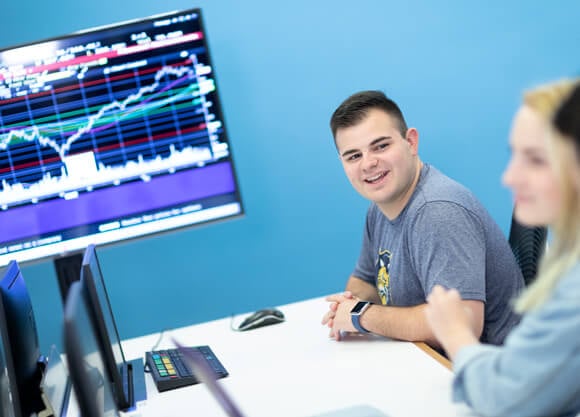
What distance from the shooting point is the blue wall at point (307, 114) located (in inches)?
120

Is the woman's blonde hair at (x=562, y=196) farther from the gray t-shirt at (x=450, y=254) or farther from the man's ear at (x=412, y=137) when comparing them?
the man's ear at (x=412, y=137)

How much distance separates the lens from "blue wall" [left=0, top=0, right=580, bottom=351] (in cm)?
305

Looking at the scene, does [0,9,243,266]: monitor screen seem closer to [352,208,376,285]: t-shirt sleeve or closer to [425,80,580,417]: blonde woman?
[352,208,376,285]: t-shirt sleeve

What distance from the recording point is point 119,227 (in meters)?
2.62

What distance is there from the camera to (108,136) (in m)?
2.61

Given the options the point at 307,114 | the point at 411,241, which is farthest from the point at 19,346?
the point at 307,114

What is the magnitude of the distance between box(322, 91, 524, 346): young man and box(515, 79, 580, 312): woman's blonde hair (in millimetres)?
663

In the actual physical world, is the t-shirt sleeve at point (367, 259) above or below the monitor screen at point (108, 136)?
below

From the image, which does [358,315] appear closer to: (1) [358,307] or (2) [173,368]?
(1) [358,307]

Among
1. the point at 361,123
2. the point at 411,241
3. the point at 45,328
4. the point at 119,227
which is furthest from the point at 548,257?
the point at 45,328

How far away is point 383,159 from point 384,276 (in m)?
0.35

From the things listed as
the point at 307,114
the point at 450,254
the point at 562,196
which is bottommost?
the point at 450,254

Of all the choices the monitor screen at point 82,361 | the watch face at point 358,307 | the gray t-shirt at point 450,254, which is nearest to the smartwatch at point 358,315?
the watch face at point 358,307

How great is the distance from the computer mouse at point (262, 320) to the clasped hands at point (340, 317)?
28 centimetres
